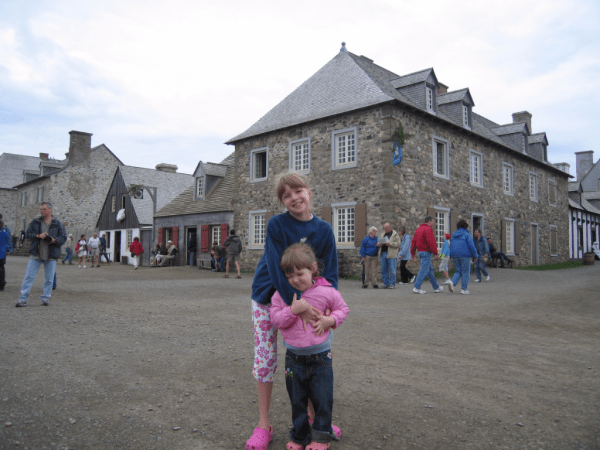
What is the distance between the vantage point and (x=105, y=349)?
4836 mm

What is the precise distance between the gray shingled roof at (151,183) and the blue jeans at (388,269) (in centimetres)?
1855

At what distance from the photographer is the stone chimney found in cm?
3672

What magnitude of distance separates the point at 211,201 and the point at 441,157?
1121cm

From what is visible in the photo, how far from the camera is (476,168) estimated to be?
19266 mm

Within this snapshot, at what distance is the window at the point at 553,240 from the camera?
25641 millimetres

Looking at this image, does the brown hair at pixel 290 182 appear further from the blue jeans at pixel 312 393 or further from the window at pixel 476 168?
the window at pixel 476 168

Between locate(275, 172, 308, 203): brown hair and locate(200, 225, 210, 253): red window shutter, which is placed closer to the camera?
locate(275, 172, 308, 203): brown hair

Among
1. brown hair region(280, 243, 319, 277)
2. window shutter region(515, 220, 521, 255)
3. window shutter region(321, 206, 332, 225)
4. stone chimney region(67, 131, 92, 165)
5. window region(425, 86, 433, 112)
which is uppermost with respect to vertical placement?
stone chimney region(67, 131, 92, 165)

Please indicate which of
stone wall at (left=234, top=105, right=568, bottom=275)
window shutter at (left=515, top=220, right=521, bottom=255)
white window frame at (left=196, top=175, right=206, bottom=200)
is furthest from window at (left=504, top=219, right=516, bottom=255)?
white window frame at (left=196, top=175, right=206, bottom=200)

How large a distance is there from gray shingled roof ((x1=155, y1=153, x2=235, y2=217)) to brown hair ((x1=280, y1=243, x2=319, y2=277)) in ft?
60.1

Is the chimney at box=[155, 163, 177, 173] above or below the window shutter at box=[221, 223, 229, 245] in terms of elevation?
above

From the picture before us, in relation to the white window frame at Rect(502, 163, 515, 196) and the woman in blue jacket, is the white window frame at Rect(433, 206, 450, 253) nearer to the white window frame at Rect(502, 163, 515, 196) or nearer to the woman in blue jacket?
the white window frame at Rect(502, 163, 515, 196)

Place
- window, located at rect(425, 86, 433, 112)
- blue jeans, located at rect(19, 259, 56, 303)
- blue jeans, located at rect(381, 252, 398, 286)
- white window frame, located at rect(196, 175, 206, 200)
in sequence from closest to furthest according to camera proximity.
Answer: blue jeans, located at rect(19, 259, 56, 303) → blue jeans, located at rect(381, 252, 398, 286) → window, located at rect(425, 86, 433, 112) → white window frame, located at rect(196, 175, 206, 200)

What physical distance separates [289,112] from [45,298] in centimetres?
1256
